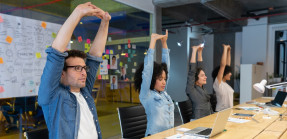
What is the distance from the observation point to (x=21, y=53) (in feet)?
10.4

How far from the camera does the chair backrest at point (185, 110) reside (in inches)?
122

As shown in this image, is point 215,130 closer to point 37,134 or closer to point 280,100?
point 37,134

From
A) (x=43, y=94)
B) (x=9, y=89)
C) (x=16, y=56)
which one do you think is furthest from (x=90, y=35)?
(x=43, y=94)

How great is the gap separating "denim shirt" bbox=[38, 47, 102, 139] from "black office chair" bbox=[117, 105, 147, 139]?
0.90 meters

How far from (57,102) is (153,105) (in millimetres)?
1095

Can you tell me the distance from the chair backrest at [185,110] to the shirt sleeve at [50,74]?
1911 millimetres

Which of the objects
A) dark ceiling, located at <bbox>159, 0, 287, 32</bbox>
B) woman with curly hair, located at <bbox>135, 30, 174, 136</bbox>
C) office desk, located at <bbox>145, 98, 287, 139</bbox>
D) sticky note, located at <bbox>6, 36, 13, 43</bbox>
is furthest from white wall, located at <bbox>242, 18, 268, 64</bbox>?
sticky note, located at <bbox>6, 36, 13, 43</bbox>

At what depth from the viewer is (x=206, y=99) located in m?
3.39

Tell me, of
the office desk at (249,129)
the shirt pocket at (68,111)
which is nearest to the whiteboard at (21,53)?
the shirt pocket at (68,111)

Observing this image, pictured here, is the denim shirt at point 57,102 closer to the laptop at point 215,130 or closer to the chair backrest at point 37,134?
the chair backrest at point 37,134

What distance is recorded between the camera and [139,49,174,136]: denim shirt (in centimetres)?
238

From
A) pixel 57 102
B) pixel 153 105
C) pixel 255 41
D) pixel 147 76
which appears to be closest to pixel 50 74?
pixel 57 102

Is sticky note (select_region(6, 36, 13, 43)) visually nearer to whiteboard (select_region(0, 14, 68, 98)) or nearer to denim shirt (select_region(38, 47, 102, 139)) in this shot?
whiteboard (select_region(0, 14, 68, 98))

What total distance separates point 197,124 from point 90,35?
8.39 ft
